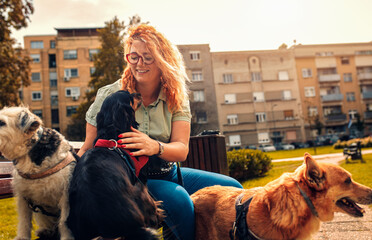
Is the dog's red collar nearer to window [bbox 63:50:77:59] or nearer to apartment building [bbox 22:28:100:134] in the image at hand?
apartment building [bbox 22:28:100:134]

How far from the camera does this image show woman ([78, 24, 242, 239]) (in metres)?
2.37

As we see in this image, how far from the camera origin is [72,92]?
1731 inches

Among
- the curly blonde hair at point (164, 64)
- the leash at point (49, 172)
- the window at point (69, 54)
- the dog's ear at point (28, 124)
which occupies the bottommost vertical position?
the leash at point (49, 172)

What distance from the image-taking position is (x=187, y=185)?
Result: 2.97 metres

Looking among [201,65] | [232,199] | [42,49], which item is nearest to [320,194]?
[232,199]

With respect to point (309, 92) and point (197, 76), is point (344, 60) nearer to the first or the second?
point (309, 92)

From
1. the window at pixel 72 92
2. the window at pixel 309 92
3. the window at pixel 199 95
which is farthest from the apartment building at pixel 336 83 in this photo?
the window at pixel 72 92

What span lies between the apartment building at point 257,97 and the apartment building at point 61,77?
21479mm

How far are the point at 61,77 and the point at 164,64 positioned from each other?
46.0 metres

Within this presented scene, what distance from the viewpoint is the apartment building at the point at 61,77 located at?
142ft

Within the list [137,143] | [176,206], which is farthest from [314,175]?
[137,143]

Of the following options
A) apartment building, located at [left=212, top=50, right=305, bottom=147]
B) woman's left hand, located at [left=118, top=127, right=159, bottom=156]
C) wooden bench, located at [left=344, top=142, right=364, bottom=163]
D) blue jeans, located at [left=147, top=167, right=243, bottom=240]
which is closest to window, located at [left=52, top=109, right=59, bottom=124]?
apartment building, located at [left=212, top=50, right=305, bottom=147]

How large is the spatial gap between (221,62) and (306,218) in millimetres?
46914

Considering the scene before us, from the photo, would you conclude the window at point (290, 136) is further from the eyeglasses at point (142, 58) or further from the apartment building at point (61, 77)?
the eyeglasses at point (142, 58)
